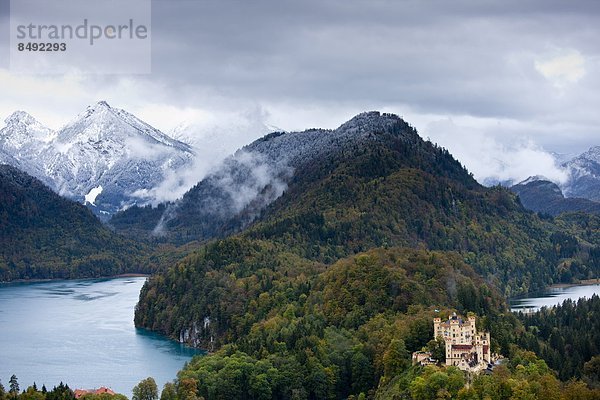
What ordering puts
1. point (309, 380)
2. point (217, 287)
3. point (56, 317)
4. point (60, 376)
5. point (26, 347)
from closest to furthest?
point (309, 380)
point (60, 376)
point (26, 347)
point (217, 287)
point (56, 317)

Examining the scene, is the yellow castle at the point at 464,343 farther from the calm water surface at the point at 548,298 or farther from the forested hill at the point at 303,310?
the calm water surface at the point at 548,298

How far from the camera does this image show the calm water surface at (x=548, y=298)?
16212 centimetres

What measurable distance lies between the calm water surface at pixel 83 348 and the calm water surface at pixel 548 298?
5536 cm

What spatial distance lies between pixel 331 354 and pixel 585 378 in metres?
24.9

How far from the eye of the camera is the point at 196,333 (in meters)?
144

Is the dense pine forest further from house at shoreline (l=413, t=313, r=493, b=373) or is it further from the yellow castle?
the yellow castle

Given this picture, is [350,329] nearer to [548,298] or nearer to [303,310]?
[303,310]

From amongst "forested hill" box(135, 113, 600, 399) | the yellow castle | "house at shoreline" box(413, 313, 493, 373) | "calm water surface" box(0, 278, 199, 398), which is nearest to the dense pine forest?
"forested hill" box(135, 113, 600, 399)

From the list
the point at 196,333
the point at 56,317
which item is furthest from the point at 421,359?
the point at 56,317

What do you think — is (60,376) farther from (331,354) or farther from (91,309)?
(91,309)

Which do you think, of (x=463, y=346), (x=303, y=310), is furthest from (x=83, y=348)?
(x=463, y=346)

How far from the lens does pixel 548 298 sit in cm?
18038

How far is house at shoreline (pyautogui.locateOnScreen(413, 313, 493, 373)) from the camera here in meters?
87.3

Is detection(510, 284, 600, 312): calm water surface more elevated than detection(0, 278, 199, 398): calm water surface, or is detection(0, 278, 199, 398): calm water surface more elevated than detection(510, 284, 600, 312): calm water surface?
detection(510, 284, 600, 312): calm water surface
